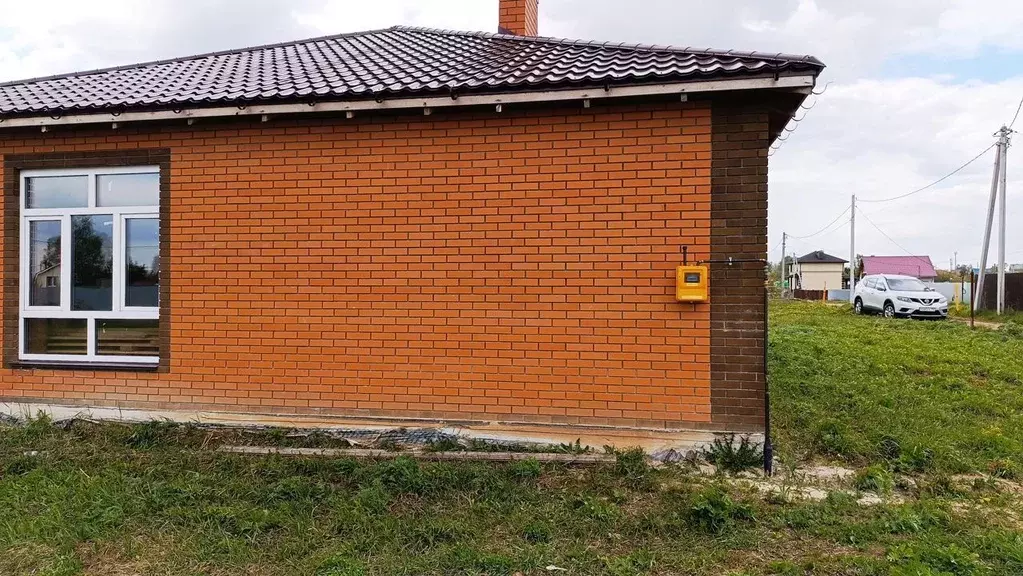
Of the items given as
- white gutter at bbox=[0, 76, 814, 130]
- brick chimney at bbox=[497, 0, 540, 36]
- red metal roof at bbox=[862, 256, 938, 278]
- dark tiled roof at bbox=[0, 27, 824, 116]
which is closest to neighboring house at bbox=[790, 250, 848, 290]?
red metal roof at bbox=[862, 256, 938, 278]

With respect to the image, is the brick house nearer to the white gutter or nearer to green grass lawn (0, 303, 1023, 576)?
the white gutter

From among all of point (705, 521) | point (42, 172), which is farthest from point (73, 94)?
point (705, 521)

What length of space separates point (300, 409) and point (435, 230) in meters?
2.05

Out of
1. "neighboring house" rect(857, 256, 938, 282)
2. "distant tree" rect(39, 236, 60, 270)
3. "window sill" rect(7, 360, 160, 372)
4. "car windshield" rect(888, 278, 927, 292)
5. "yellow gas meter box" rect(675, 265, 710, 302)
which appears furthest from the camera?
"neighboring house" rect(857, 256, 938, 282)

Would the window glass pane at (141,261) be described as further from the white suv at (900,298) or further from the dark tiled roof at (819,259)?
the dark tiled roof at (819,259)

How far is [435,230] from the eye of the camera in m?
5.56

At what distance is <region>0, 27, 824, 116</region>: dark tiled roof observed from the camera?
5031 millimetres

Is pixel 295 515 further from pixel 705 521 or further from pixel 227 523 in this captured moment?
pixel 705 521

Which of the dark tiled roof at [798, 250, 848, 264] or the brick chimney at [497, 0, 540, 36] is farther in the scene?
the dark tiled roof at [798, 250, 848, 264]

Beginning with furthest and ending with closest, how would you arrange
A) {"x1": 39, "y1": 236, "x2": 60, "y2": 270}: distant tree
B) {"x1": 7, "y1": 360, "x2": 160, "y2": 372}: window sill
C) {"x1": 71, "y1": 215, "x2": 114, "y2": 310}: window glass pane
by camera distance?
{"x1": 39, "y1": 236, "x2": 60, "y2": 270}: distant tree, {"x1": 71, "y1": 215, "x2": 114, "y2": 310}: window glass pane, {"x1": 7, "y1": 360, "x2": 160, "y2": 372}: window sill

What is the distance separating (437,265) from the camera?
5.56 m

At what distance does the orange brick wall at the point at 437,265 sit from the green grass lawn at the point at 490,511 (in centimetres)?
64

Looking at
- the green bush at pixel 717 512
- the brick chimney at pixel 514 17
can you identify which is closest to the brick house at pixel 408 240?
the green bush at pixel 717 512

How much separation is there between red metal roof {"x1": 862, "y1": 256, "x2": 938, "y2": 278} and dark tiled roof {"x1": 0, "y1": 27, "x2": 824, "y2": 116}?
51742 millimetres
